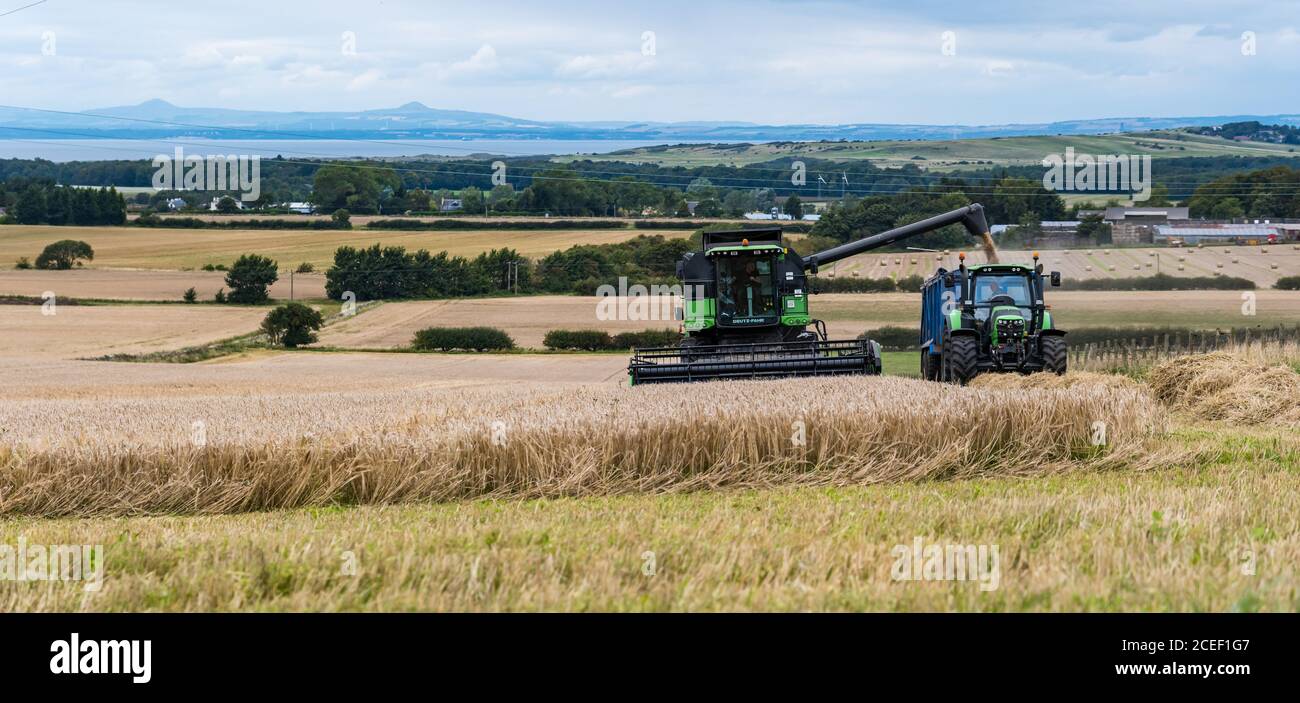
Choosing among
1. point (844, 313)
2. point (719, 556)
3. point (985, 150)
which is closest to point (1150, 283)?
point (844, 313)

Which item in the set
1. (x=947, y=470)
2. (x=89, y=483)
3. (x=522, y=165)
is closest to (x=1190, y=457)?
(x=947, y=470)

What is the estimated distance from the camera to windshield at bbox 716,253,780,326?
20906 millimetres

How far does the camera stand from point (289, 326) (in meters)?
50.8

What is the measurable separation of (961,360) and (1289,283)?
137 ft

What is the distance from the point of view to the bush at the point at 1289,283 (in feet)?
173

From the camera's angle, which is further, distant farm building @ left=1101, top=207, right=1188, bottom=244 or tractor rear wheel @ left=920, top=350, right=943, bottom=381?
distant farm building @ left=1101, top=207, right=1188, bottom=244

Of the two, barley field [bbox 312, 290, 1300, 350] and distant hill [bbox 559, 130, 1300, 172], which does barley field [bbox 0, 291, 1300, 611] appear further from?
distant hill [bbox 559, 130, 1300, 172]
